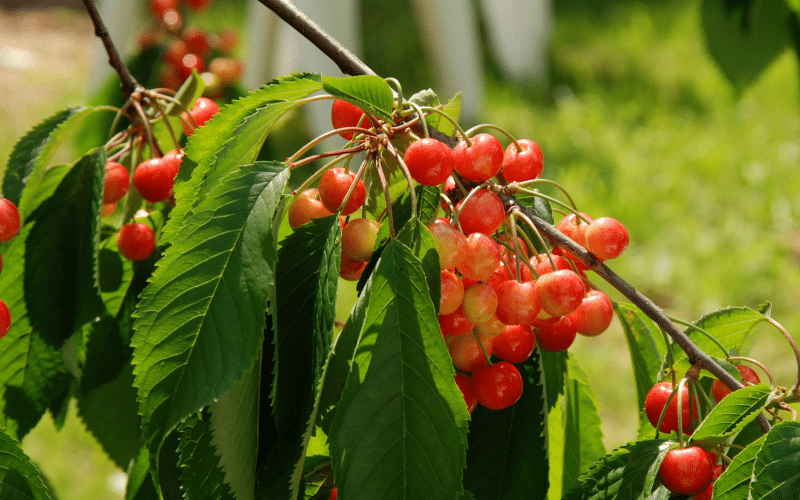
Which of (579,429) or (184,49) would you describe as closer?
(579,429)

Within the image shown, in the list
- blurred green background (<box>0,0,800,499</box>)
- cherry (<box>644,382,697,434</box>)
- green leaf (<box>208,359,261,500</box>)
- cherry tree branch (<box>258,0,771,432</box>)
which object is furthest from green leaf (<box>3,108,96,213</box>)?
blurred green background (<box>0,0,800,499</box>)

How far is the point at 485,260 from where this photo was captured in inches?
21.0

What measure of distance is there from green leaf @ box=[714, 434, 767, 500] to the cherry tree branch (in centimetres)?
6

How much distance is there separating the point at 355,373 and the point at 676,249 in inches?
103

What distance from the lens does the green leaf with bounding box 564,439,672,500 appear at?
1.80 feet

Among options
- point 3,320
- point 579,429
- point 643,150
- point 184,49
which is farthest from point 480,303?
point 643,150

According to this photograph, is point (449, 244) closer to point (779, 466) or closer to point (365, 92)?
point (365, 92)

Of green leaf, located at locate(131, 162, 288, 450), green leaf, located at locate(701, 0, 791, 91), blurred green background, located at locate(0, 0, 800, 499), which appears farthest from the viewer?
blurred green background, located at locate(0, 0, 800, 499)

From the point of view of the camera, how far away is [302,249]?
1.71 feet

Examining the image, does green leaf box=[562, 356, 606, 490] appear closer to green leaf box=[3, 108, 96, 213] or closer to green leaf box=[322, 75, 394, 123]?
green leaf box=[322, 75, 394, 123]

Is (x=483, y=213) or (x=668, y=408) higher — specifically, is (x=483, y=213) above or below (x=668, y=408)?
above

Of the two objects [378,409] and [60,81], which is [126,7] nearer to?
[60,81]

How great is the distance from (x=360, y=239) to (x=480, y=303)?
0.31 ft

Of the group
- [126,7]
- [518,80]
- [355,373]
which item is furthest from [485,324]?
[518,80]
